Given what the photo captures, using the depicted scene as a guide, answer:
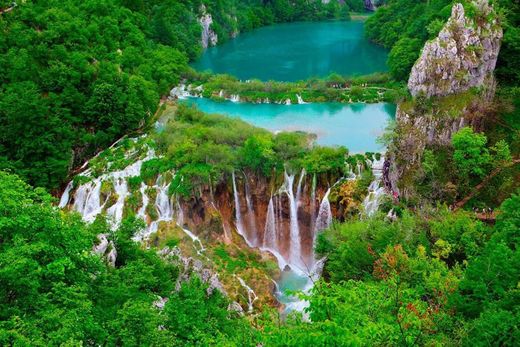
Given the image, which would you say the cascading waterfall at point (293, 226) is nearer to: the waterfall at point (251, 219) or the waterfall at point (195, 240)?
the waterfall at point (251, 219)

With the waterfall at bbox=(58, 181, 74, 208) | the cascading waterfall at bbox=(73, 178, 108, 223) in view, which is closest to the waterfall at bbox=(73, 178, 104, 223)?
the cascading waterfall at bbox=(73, 178, 108, 223)

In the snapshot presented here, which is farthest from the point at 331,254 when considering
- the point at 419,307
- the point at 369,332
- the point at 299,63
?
the point at 299,63

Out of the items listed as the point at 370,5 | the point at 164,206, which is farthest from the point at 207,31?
the point at 164,206

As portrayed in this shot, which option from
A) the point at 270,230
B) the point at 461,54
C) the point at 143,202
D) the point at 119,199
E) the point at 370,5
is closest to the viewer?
the point at 143,202

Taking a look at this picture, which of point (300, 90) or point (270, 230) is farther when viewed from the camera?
point (300, 90)

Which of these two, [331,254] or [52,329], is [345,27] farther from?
[52,329]

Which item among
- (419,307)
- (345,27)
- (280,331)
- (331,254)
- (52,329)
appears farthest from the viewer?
(345,27)

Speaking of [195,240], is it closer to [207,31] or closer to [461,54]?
[461,54]

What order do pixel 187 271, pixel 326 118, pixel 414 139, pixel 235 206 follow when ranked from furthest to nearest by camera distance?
pixel 326 118 < pixel 235 206 < pixel 414 139 < pixel 187 271
